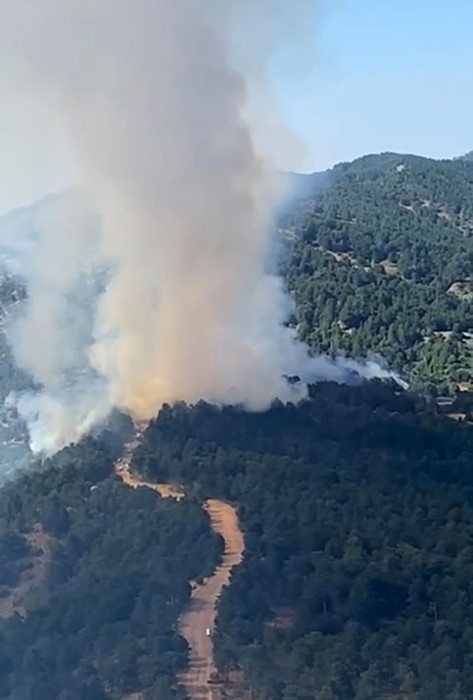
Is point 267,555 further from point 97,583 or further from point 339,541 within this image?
point 97,583

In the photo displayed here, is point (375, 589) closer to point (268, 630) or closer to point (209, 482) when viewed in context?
point (268, 630)

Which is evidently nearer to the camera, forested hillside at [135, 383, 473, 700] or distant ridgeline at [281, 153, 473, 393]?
forested hillside at [135, 383, 473, 700]

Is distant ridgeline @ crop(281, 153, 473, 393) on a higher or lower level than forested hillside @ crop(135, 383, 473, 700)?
higher

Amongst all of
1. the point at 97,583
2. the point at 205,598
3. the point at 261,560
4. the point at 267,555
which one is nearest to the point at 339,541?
the point at 267,555

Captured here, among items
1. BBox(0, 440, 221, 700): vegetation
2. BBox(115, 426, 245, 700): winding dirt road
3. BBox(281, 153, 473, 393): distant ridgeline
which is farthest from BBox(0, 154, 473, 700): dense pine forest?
BBox(281, 153, 473, 393): distant ridgeline

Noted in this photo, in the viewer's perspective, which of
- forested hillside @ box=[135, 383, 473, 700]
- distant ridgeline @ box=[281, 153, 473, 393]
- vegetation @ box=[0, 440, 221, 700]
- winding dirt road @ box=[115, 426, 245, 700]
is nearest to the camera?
forested hillside @ box=[135, 383, 473, 700]

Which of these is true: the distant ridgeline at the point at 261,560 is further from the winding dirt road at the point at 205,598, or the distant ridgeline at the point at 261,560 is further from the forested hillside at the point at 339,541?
the winding dirt road at the point at 205,598

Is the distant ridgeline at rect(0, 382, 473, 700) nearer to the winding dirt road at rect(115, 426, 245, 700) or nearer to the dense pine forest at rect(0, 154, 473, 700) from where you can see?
the dense pine forest at rect(0, 154, 473, 700)
